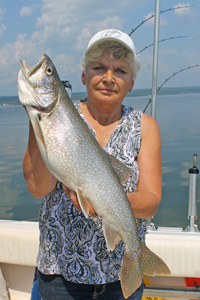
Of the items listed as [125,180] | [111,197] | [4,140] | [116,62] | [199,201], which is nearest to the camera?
[111,197]

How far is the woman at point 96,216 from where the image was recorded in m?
1.95

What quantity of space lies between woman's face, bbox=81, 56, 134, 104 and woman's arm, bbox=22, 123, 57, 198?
2.13 ft

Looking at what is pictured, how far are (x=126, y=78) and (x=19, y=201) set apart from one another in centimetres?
819

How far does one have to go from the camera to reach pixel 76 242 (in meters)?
1.96

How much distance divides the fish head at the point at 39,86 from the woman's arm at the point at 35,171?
0.77 feet

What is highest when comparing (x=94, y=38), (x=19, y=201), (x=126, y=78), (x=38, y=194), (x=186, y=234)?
(x=94, y=38)

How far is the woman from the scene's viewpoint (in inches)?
76.8

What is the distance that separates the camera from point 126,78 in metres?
2.09

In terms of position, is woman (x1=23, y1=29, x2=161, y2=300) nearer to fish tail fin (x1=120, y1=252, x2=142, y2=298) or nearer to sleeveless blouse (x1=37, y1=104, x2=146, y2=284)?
sleeveless blouse (x1=37, y1=104, x2=146, y2=284)

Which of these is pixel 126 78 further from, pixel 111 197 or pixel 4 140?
pixel 4 140

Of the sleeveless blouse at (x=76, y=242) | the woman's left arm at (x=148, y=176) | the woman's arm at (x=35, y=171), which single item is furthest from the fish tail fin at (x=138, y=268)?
the woman's arm at (x=35, y=171)

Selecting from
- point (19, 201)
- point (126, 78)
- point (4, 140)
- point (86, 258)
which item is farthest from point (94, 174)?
point (4, 140)

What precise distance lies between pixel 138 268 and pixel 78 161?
36.1 inches

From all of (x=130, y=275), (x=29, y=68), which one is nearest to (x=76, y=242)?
(x=130, y=275)
